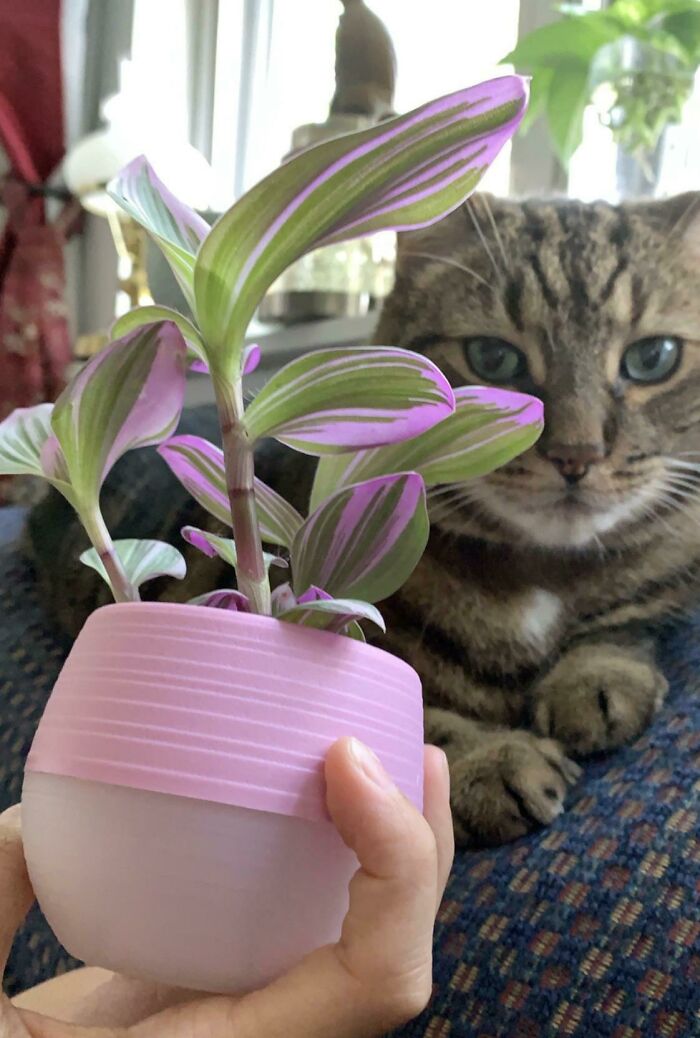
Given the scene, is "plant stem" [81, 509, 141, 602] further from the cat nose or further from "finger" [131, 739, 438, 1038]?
the cat nose

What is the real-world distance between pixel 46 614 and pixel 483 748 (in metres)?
0.69

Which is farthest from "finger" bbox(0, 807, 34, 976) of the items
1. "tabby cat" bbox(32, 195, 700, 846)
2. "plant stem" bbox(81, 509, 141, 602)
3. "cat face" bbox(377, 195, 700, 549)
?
"cat face" bbox(377, 195, 700, 549)

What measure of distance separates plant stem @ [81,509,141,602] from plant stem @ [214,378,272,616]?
6 centimetres

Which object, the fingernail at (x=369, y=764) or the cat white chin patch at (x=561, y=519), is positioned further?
the cat white chin patch at (x=561, y=519)

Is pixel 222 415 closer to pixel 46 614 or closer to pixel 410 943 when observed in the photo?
pixel 410 943

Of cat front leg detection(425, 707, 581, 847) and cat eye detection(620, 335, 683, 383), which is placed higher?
cat eye detection(620, 335, 683, 383)

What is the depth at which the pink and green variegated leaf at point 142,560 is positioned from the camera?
1.45 feet

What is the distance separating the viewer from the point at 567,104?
1.19 meters

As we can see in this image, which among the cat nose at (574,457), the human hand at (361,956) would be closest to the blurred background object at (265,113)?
the cat nose at (574,457)

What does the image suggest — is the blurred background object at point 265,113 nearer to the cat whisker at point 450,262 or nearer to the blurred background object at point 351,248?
the blurred background object at point 351,248

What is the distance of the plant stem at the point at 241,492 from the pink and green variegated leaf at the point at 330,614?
0.06 ft

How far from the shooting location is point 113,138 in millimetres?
2078

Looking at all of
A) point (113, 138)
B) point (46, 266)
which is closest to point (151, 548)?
point (113, 138)

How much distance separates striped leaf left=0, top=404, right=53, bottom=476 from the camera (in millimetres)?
408
